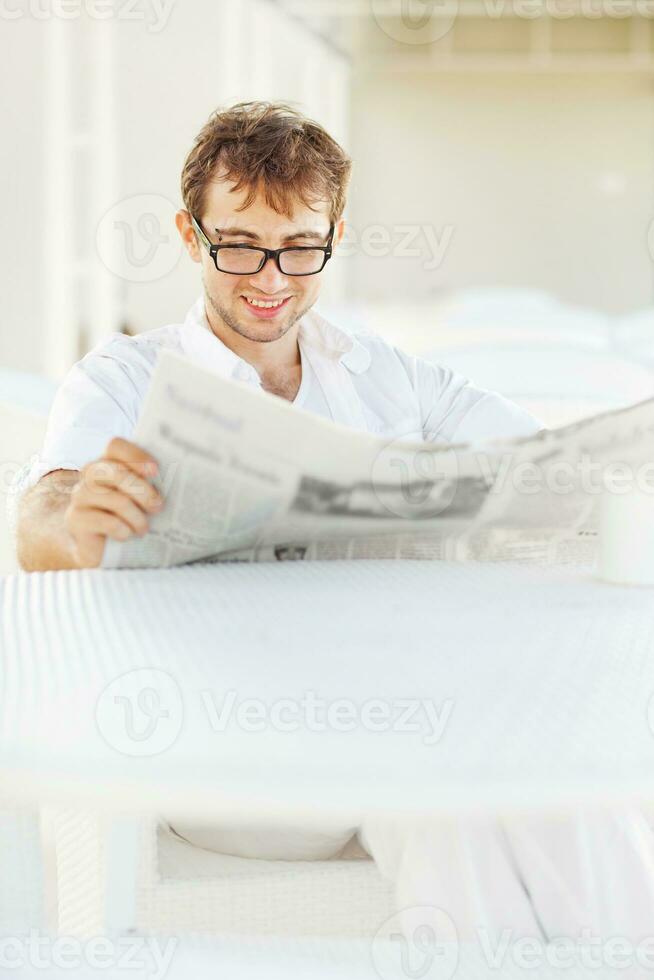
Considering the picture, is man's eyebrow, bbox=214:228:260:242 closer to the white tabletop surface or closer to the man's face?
the man's face

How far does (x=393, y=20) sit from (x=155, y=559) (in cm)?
1066

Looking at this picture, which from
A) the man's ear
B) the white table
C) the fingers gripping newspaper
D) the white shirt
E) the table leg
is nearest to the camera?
the white table

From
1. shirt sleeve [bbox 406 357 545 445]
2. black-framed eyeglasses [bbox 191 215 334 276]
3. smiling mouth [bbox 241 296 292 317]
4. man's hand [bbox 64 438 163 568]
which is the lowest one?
shirt sleeve [bbox 406 357 545 445]

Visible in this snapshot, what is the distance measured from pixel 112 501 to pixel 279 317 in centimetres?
79

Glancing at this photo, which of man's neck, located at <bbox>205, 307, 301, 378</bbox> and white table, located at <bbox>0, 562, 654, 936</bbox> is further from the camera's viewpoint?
man's neck, located at <bbox>205, 307, 301, 378</bbox>

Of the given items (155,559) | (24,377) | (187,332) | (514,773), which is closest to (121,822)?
(155,559)

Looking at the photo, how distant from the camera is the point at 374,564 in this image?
3.23ft

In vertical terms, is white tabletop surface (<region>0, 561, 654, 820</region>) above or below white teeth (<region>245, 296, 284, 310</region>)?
below

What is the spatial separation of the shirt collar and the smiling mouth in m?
0.06

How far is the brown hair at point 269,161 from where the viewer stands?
162cm

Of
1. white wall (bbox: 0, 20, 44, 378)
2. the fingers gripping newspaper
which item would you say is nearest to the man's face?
the fingers gripping newspaper

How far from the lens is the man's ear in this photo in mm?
1775

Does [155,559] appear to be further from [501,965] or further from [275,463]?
[501,965]

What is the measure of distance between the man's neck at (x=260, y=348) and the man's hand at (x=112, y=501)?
76 centimetres
